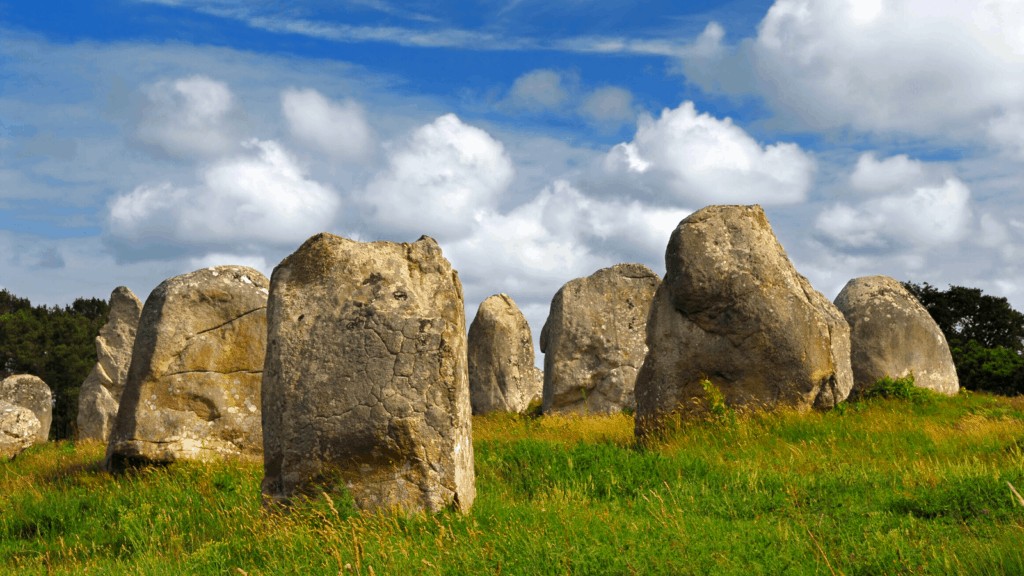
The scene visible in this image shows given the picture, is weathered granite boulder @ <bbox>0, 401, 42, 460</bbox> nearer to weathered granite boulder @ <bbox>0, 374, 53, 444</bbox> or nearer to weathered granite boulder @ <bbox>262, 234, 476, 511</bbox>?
weathered granite boulder @ <bbox>0, 374, 53, 444</bbox>

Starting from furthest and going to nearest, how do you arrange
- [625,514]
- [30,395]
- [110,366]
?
[30,395] < [110,366] < [625,514]

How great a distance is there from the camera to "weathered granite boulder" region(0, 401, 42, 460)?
20250 mm

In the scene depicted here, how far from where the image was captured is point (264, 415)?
982 centimetres

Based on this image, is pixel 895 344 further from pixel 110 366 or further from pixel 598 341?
pixel 110 366

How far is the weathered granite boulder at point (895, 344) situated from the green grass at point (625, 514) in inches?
271

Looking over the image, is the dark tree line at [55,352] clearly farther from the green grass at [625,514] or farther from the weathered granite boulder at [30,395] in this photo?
the green grass at [625,514]

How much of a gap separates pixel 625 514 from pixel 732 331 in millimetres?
6913

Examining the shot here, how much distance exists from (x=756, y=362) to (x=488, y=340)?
47.8 feet

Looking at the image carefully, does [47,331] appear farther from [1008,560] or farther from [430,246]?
[1008,560]

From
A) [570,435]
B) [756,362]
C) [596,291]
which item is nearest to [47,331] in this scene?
[596,291]

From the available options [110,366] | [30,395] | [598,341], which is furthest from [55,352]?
[598,341]

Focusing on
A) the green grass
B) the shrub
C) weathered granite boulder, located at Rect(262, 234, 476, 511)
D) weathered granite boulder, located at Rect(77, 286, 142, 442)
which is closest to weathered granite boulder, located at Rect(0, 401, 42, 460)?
the green grass

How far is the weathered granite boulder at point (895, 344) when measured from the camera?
22.7 m

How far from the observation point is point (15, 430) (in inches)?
809
